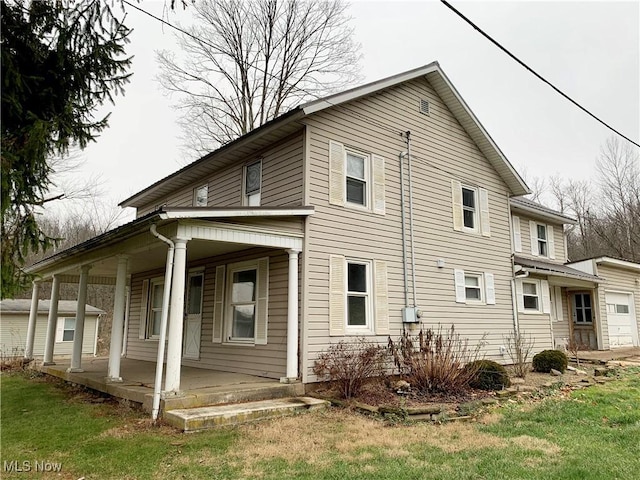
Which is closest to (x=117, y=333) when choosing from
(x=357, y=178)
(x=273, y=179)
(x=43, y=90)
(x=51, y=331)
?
(x=273, y=179)

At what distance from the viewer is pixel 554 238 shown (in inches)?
699

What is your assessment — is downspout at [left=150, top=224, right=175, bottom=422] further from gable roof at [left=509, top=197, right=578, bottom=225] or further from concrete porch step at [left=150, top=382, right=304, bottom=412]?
gable roof at [left=509, top=197, right=578, bottom=225]

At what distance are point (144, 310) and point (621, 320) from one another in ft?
56.3

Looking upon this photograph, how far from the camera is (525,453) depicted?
5.32 m

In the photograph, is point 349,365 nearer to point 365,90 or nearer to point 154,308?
point 365,90

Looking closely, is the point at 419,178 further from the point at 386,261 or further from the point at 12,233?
the point at 12,233

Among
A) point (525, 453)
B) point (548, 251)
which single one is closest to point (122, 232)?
point (525, 453)

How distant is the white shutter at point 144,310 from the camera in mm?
13680

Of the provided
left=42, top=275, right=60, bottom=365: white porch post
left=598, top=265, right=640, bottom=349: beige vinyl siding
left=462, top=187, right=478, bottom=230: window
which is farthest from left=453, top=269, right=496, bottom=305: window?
left=42, top=275, right=60, bottom=365: white porch post

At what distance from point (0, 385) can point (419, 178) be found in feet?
36.4

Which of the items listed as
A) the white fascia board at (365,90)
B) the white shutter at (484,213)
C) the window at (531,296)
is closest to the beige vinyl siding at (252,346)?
the white fascia board at (365,90)

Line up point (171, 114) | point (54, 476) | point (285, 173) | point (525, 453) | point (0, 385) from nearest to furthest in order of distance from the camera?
point (54, 476)
point (525, 453)
point (285, 173)
point (0, 385)
point (171, 114)

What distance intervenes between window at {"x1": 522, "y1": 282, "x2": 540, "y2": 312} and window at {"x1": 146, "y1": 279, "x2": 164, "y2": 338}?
10703mm

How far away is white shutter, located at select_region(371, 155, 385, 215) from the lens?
10.2 m
